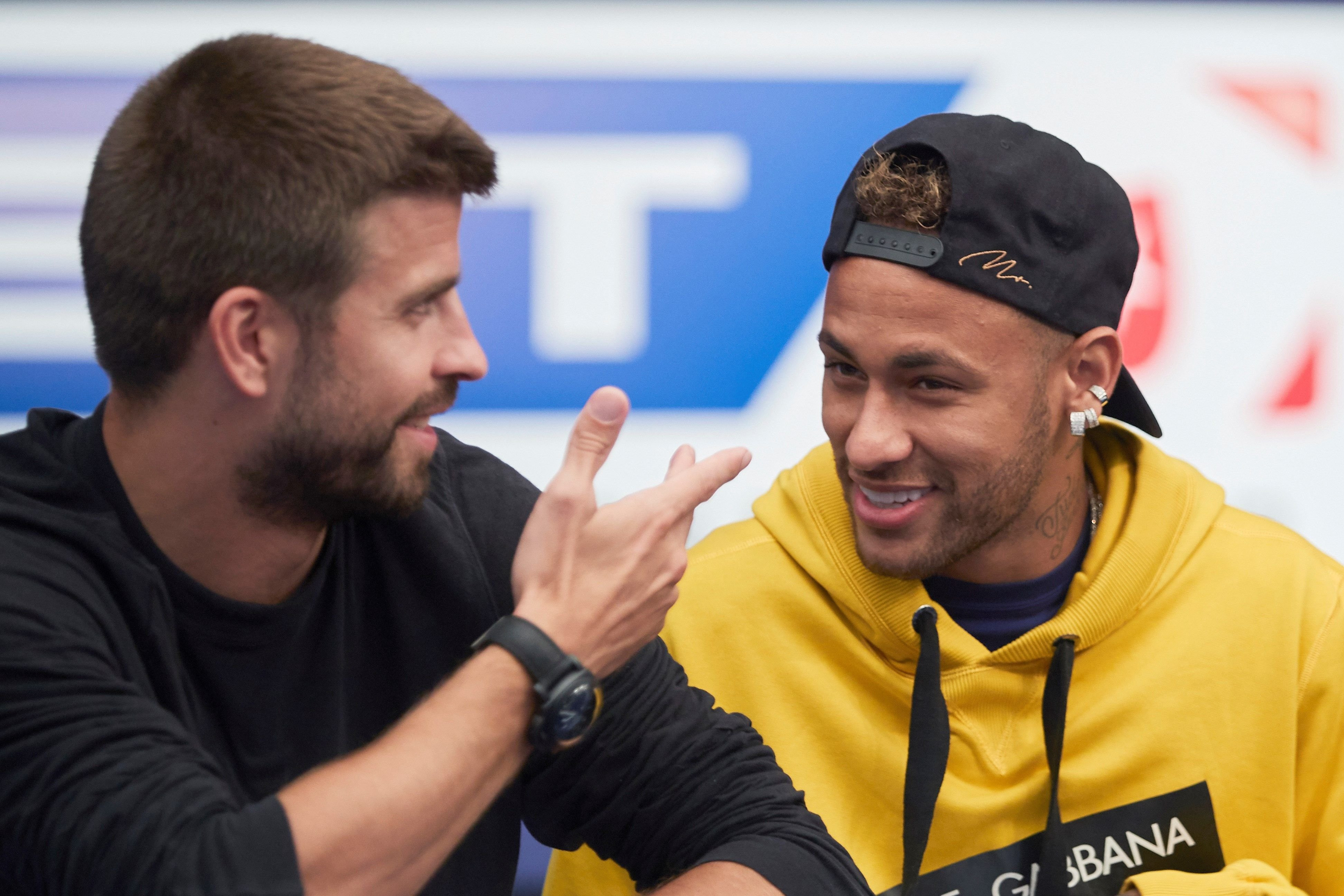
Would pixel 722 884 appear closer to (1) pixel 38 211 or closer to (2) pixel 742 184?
(2) pixel 742 184

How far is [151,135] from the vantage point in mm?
1161

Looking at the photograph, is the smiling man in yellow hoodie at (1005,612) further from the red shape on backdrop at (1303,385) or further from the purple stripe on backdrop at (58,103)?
the purple stripe on backdrop at (58,103)

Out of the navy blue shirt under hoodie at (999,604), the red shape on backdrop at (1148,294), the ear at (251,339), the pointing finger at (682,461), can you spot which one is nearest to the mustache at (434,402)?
the ear at (251,339)

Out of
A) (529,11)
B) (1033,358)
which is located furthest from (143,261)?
(529,11)

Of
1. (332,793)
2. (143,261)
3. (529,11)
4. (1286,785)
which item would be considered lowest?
(1286,785)

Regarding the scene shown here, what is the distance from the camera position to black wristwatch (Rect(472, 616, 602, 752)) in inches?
42.5

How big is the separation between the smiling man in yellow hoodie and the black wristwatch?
51 centimetres

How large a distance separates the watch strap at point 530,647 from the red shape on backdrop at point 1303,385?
168 cm

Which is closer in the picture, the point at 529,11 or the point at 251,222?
the point at 251,222

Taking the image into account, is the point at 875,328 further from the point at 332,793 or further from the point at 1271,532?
the point at 332,793

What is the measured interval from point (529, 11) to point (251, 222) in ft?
3.99

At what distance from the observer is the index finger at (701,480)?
3.88 ft
